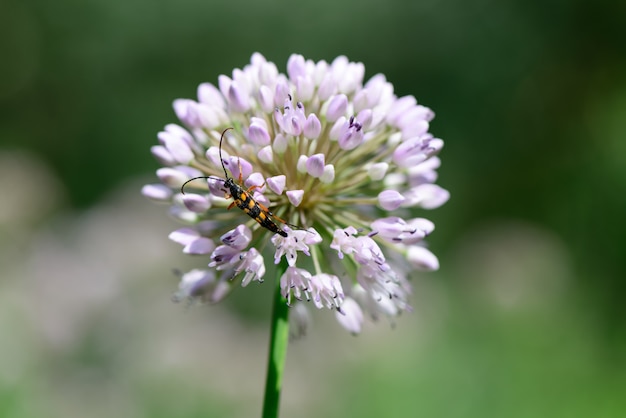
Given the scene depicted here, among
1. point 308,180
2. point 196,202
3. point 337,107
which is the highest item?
point 337,107

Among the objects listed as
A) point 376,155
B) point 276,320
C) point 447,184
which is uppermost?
point 447,184

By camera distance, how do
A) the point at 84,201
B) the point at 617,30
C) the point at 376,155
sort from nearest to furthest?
the point at 376,155, the point at 84,201, the point at 617,30

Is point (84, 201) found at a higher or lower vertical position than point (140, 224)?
higher

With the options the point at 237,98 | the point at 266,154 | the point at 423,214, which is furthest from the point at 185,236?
the point at 423,214

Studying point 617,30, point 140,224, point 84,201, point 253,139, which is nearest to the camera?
point 253,139

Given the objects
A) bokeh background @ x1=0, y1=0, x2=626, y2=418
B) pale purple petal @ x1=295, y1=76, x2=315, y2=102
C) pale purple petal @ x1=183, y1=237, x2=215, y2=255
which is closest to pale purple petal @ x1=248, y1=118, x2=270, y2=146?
pale purple petal @ x1=295, y1=76, x2=315, y2=102

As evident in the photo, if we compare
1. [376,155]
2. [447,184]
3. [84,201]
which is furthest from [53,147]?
[376,155]

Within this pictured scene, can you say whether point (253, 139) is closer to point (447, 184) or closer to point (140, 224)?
point (140, 224)

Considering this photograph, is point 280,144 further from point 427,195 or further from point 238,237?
point 427,195
